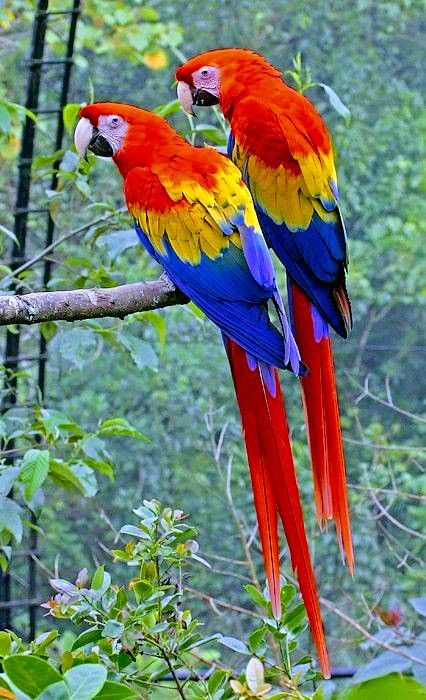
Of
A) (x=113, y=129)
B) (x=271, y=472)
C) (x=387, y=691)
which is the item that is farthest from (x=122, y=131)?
(x=387, y=691)

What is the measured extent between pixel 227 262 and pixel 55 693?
0.44 metres

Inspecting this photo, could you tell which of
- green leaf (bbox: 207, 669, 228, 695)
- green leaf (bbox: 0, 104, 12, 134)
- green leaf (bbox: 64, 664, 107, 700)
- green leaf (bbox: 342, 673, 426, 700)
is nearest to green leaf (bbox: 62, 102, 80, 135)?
green leaf (bbox: 0, 104, 12, 134)

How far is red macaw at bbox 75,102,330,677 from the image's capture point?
70 cm

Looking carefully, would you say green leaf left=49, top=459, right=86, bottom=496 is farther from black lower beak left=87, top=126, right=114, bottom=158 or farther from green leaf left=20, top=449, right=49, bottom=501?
black lower beak left=87, top=126, right=114, bottom=158

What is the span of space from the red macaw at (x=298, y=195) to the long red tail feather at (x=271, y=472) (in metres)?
0.06

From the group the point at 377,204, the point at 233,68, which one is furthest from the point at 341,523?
the point at 377,204

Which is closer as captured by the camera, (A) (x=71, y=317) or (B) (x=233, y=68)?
(A) (x=71, y=317)

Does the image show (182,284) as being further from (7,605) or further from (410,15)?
(410,15)

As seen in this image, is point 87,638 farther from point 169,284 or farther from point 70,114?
point 70,114

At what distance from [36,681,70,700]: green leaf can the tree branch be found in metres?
0.33

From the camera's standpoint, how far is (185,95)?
0.83 m

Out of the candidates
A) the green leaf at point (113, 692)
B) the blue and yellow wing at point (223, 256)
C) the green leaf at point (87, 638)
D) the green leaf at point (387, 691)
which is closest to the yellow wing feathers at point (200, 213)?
the blue and yellow wing at point (223, 256)

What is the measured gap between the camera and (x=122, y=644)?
58cm

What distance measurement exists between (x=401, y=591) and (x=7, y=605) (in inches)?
33.1
